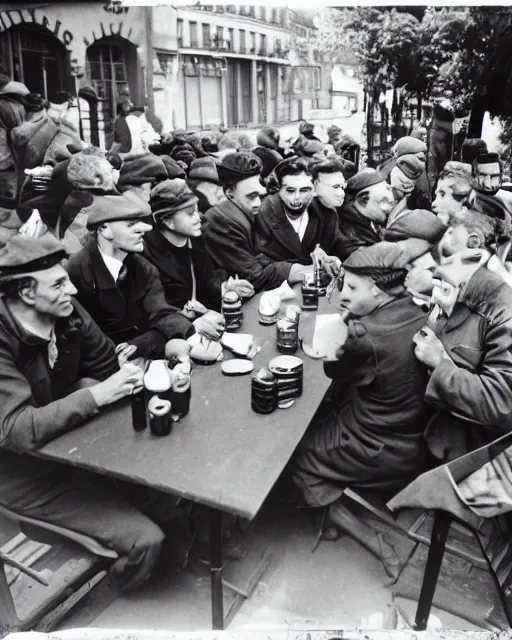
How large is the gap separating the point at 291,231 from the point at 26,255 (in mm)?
2095

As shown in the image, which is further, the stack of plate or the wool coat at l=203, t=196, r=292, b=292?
the wool coat at l=203, t=196, r=292, b=292

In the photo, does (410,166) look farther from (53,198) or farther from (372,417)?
(53,198)

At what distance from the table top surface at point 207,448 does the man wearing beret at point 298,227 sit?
4.89ft

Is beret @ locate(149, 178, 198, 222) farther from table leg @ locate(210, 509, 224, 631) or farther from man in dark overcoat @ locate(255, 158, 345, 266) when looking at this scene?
table leg @ locate(210, 509, 224, 631)

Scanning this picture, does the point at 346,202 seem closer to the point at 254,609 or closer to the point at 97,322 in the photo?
the point at 97,322

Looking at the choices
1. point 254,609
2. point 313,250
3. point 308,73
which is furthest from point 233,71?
point 254,609

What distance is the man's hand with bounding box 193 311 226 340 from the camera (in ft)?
9.27

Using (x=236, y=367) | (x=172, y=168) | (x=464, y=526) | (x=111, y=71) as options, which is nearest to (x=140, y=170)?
(x=172, y=168)

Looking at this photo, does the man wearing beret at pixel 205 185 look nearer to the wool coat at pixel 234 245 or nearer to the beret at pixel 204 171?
the beret at pixel 204 171

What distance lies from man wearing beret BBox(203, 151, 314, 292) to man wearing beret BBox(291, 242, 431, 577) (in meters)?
1.27

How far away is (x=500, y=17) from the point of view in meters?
2.11

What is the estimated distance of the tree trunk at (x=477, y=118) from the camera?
2314mm

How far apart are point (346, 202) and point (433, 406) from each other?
1911 millimetres

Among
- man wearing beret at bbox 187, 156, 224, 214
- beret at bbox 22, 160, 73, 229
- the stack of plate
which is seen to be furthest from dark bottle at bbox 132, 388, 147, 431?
man wearing beret at bbox 187, 156, 224, 214
